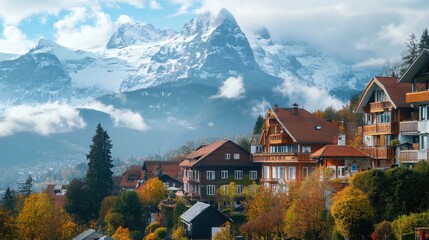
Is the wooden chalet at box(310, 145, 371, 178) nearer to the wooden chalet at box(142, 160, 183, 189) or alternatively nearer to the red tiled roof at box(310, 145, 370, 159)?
the red tiled roof at box(310, 145, 370, 159)

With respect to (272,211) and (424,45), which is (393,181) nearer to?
(272,211)

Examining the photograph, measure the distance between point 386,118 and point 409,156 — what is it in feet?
29.7

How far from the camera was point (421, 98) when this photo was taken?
5434cm

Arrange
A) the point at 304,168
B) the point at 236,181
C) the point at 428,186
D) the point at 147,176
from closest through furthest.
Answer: the point at 428,186
the point at 304,168
the point at 236,181
the point at 147,176

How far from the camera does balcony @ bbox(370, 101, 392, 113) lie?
2522 inches

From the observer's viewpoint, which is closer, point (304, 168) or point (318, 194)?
point (318, 194)

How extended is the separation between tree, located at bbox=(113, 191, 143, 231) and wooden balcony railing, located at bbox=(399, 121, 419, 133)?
41.7 m

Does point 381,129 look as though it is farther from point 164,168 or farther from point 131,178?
point 131,178

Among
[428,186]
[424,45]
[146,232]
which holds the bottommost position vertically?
[146,232]

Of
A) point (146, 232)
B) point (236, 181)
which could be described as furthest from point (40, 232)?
point (236, 181)

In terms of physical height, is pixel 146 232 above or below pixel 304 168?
below

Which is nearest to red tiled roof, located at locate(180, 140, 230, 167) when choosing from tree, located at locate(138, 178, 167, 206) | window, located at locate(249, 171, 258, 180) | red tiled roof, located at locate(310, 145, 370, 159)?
tree, located at locate(138, 178, 167, 206)

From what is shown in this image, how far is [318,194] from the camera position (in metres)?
58.9

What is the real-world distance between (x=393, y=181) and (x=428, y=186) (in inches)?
88.0
